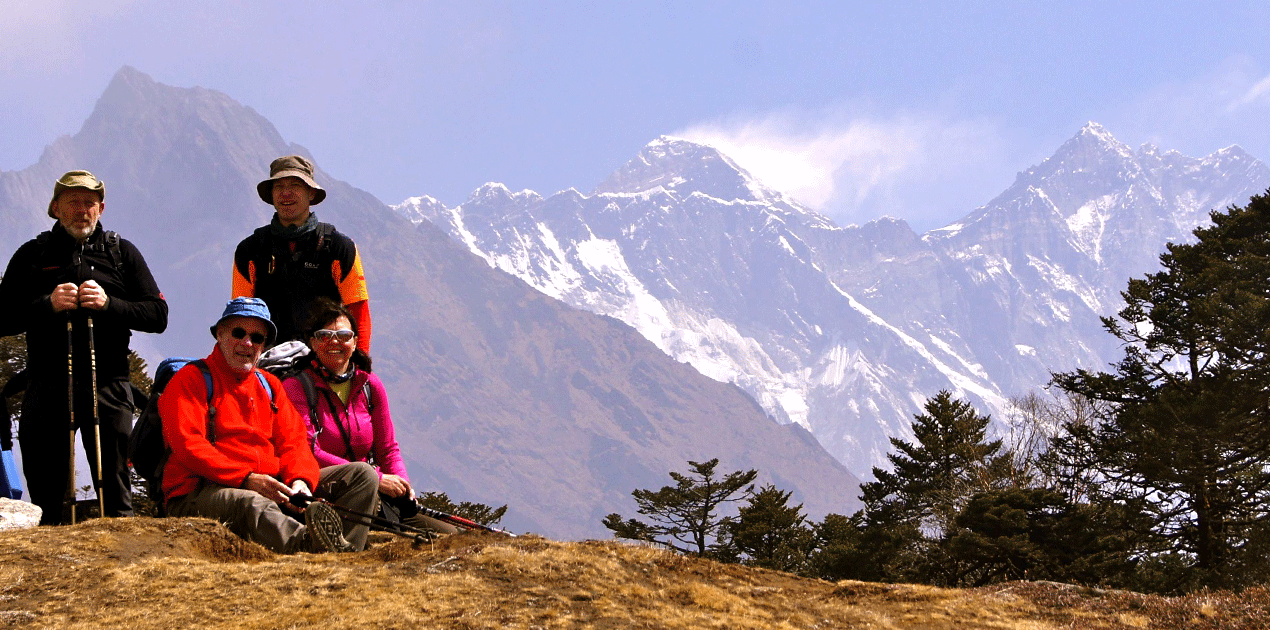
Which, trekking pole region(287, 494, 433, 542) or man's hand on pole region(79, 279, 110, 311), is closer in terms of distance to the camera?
trekking pole region(287, 494, 433, 542)

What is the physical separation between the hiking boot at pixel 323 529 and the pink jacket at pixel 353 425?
832 millimetres

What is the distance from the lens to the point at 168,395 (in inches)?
303

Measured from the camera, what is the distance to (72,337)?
852 cm

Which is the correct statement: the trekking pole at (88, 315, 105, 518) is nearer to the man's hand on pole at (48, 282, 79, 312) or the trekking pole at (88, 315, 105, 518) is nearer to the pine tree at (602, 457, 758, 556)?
the man's hand on pole at (48, 282, 79, 312)

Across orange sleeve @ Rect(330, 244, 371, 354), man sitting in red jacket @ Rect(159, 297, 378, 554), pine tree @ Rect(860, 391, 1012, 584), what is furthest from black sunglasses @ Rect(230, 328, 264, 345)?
pine tree @ Rect(860, 391, 1012, 584)

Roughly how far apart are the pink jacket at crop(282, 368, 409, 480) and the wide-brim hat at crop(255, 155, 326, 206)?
6.10 feet

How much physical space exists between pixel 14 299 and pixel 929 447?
1673 inches

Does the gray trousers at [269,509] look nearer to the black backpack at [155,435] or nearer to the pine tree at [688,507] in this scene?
the black backpack at [155,435]

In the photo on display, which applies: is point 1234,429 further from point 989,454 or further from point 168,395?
point 168,395

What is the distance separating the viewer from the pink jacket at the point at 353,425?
8.90 meters

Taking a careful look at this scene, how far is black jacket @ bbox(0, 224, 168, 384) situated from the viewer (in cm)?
860

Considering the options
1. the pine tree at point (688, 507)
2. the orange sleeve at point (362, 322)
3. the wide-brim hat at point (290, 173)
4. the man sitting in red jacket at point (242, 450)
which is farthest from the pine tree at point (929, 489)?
the man sitting in red jacket at point (242, 450)

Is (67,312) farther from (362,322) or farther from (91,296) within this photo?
(362,322)

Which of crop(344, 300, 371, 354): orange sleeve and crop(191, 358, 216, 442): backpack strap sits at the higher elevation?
crop(344, 300, 371, 354): orange sleeve
